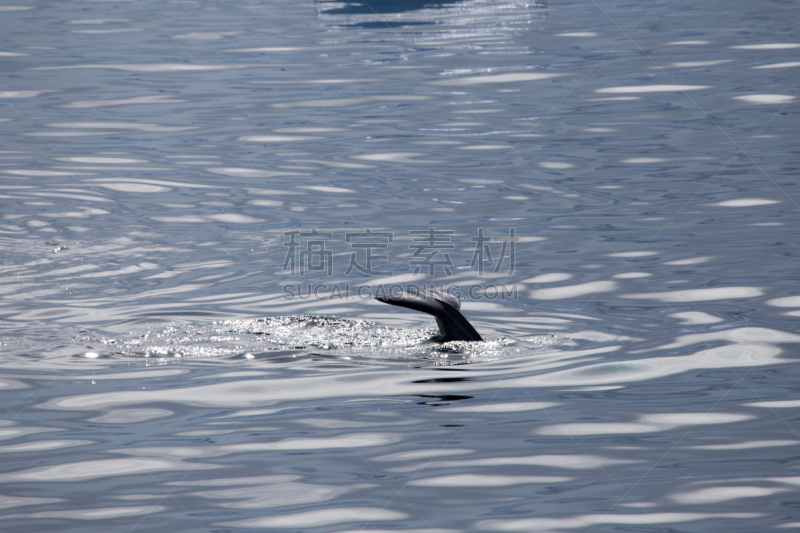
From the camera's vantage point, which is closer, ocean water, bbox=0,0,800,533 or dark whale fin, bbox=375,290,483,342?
ocean water, bbox=0,0,800,533

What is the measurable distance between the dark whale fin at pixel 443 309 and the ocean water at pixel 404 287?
130 mm

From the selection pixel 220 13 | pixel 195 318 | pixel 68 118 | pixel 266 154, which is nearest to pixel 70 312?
pixel 195 318

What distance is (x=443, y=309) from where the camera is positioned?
21.9ft

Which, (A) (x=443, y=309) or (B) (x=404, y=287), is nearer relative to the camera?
(A) (x=443, y=309)

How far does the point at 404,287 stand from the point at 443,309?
6.52 feet

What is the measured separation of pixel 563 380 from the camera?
6344mm

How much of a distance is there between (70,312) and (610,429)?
467 centimetres

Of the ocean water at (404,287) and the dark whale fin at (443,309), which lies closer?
the ocean water at (404,287)

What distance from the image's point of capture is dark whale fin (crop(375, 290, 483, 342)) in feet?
21.7

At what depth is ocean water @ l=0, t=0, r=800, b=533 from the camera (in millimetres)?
4848

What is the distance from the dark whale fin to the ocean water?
0.13 meters

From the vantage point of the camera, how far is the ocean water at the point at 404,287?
485 centimetres

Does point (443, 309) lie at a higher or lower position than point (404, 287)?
higher

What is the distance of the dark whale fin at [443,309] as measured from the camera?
6.62 meters
